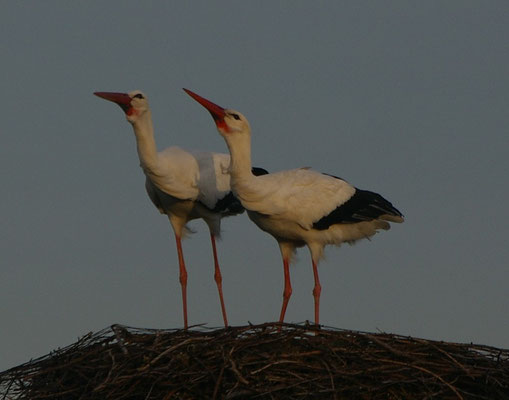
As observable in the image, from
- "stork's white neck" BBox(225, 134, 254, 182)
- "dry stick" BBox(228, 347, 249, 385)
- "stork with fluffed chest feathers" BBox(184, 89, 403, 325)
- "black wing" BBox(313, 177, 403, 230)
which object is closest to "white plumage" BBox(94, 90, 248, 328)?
"stork with fluffed chest feathers" BBox(184, 89, 403, 325)

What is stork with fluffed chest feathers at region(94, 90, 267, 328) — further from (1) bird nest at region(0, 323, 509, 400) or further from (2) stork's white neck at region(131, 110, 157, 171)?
(1) bird nest at region(0, 323, 509, 400)

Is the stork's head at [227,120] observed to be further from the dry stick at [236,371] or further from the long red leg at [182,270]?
the dry stick at [236,371]

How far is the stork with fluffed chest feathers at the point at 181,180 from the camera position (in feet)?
46.3

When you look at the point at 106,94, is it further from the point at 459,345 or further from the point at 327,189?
the point at 459,345

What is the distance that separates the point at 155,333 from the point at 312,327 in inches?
51.3

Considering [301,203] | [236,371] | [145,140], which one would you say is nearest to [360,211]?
[301,203]

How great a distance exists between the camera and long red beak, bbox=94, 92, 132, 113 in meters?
13.9

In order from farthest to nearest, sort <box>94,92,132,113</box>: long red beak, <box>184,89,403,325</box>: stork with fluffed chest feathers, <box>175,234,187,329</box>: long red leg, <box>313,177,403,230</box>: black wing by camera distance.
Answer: <box>175,234,187,329</box>: long red leg < <box>94,92,132,113</box>: long red beak < <box>313,177,403,230</box>: black wing < <box>184,89,403,325</box>: stork with fluffed chest feathers


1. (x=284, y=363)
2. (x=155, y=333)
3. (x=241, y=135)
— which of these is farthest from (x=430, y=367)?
(x=241, y=135)

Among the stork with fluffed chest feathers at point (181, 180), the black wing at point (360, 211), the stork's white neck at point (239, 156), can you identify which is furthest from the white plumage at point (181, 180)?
the black wing at point (360, 211)

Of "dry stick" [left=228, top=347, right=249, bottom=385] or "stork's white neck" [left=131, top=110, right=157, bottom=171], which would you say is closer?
"dry stick" [left=228, top=347, right=249, bottom=385]

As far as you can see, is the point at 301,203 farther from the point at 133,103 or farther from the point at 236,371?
the point at 236,371

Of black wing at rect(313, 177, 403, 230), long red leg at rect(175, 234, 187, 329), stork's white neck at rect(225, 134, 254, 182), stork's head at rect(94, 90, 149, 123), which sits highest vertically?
stork's head at rect(94, 90, 149, 123)

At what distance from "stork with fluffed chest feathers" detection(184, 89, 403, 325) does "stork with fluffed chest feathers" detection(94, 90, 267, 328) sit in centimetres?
65
